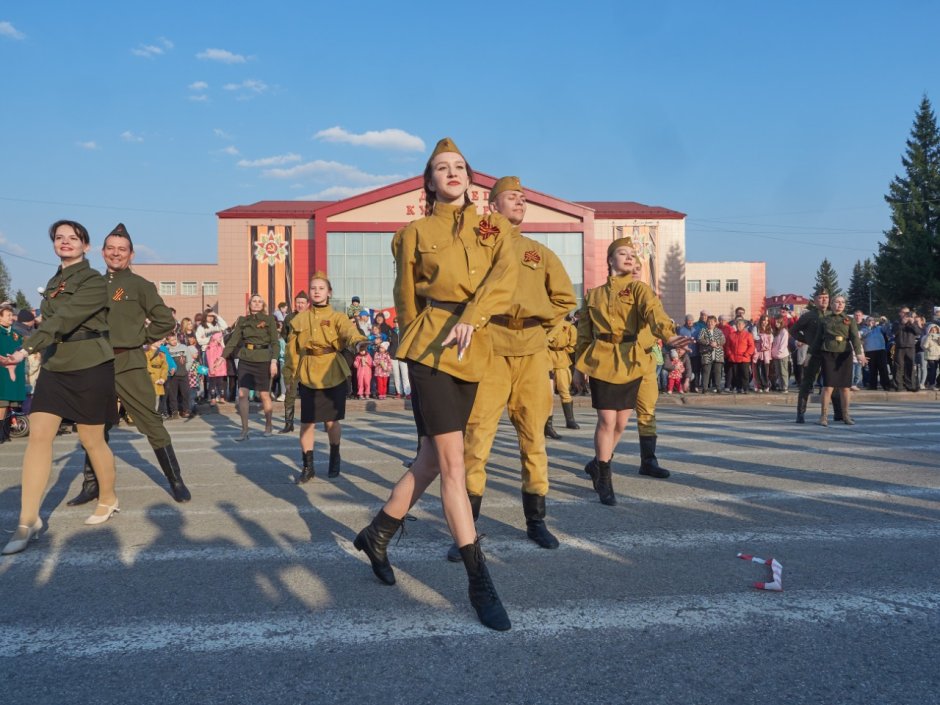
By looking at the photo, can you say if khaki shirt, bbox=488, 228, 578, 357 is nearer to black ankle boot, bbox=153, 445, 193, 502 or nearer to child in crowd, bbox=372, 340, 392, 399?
black ankle boot, bbox=153, 445, 193, 502

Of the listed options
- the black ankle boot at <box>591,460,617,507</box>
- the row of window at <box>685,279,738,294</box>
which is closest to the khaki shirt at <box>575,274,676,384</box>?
the black ankle boot at <box>591,460,617,507</box>

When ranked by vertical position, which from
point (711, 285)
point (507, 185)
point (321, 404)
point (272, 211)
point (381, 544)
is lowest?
point (381, 544)

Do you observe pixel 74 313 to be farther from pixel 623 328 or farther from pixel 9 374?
pixel 9 374

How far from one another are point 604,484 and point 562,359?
186 inches

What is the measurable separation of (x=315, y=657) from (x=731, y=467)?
544 centimetres

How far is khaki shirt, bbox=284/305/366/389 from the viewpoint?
7.20 metres

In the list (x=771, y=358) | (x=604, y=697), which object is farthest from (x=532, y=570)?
(x=771, y=358)

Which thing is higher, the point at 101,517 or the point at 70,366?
the point at 70,366

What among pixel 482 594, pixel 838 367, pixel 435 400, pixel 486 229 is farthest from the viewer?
pixel 838 367

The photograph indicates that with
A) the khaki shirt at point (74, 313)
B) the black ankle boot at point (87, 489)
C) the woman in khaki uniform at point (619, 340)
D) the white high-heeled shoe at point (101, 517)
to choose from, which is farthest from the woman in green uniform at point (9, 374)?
the woman in khaki uniform at point (619, 340)

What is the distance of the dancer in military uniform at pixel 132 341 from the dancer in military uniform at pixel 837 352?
9.30 metres

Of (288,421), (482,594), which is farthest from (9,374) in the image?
(482,594)

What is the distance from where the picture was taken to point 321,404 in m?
7.18

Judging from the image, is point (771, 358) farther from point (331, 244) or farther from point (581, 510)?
point (331, 244)
